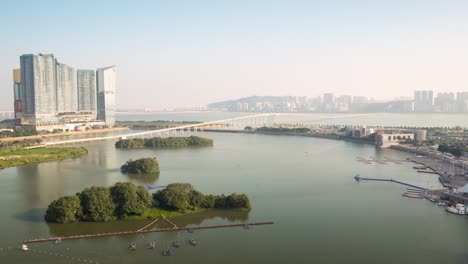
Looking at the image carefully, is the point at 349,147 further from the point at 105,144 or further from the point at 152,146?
the point at 105,144

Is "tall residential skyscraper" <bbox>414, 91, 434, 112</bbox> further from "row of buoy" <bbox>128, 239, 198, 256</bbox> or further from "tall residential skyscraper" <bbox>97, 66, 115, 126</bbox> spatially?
"row of buoy" <bbox>128, 239, 198, 256</bbox>

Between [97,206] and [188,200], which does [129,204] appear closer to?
[97,206]

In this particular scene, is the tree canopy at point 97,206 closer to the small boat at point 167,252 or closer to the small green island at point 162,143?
the small boat at point 167,252

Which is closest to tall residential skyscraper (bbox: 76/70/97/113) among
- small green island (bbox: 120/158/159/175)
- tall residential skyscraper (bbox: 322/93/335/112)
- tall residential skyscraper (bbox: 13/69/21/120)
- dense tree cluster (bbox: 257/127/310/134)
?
tall residential skyscraper (bbox: 13/69/21/120)

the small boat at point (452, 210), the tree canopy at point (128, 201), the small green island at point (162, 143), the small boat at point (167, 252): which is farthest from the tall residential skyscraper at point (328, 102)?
the small boat at point (167, 252)

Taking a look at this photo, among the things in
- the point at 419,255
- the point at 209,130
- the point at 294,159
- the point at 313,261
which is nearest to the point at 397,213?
the point at 419,255

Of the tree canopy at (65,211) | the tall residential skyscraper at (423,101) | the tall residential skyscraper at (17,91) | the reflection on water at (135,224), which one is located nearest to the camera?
the reflection on water at (135,224)

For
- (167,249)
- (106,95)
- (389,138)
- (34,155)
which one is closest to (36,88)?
(106,95)
